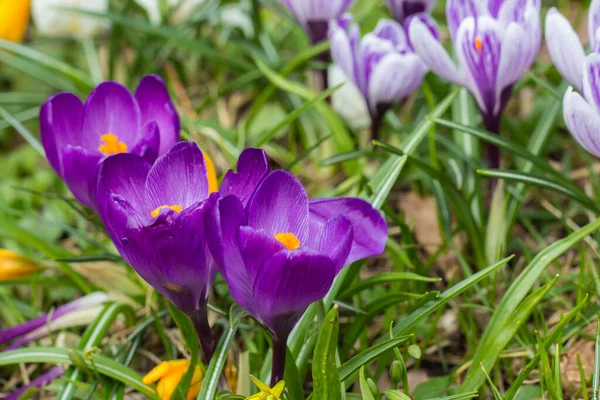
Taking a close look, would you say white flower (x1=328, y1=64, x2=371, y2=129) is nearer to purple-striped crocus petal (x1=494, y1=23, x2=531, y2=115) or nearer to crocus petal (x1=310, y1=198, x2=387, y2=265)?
purple-striped crocus petal (x1=494, y1=23, x2=531, y2=115)

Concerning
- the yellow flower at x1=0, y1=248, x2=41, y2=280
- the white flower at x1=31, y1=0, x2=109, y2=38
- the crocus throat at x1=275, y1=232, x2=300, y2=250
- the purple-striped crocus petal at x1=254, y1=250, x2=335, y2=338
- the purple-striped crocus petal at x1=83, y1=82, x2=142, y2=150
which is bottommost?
the yellow flower at x1=0, y1=248, x2=41, y2=280

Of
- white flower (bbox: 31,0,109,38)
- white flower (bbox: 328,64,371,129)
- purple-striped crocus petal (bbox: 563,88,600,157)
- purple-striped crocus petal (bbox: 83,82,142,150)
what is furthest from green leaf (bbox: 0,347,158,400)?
white flower (bbox: 31,0,109,38)

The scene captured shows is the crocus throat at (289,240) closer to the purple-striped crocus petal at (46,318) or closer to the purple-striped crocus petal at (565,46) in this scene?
the purple-striped crocus petal at (565,46)

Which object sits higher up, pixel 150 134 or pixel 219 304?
pixel 150 134

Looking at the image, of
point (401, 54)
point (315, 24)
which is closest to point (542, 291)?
point (401, 54)

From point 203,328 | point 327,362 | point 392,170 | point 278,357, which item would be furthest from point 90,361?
point 392,170

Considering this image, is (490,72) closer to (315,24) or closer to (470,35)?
(470,35)
